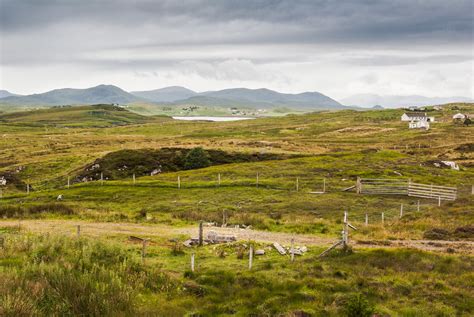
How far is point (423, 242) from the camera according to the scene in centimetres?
2923

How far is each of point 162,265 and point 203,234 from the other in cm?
767

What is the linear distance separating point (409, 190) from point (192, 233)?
1230 inches

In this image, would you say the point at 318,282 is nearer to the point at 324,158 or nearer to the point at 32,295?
the point at 32,295

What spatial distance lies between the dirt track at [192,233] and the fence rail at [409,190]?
24.4 meters

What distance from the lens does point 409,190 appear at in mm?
54844

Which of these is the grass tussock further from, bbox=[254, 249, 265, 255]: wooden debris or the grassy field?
bbox=[254, 249, 265, 255]: wooden debris

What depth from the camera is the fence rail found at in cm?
5296

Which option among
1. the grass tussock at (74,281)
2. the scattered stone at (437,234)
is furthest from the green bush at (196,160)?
the grass tussock at (74,281)

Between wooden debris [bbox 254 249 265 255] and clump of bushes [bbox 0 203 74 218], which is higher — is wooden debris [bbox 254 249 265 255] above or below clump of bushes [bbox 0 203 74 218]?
above

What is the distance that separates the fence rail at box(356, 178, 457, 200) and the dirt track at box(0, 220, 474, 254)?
24361 millimetres

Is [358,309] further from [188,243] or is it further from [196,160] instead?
[196,160]

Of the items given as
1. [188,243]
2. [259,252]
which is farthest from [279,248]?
[188,243]

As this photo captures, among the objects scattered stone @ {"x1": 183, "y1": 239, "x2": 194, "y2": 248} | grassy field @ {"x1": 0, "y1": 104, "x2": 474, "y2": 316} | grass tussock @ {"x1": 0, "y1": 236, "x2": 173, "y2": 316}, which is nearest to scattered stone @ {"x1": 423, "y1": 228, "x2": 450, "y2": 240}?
grassy field @ {"x1": 0, "y1": 104, "x2": 474, "y2": 316}

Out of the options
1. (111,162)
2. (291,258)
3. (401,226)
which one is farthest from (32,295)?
(111,162)
